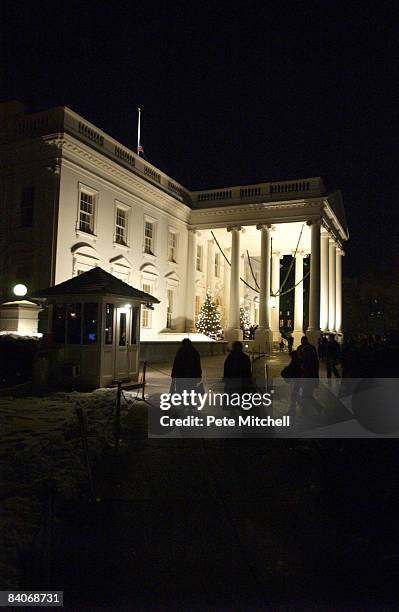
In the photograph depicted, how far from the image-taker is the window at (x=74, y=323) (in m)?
12.7

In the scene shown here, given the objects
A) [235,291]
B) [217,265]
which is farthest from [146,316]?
[217,265]

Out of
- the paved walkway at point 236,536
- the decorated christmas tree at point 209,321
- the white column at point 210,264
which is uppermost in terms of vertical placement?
the white column at point 210,264

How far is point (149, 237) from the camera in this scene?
91.8 feet

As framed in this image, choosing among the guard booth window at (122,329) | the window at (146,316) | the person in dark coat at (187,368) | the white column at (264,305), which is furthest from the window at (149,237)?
the person in dark coat at (187,368)

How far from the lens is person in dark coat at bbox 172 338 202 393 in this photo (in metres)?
8.73

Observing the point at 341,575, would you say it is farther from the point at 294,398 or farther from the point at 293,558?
the point at 294,398

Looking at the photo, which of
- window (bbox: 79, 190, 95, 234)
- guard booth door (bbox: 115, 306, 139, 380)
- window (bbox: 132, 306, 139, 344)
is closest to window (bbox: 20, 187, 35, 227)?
window (bbox: 79, 190, 95, 234)

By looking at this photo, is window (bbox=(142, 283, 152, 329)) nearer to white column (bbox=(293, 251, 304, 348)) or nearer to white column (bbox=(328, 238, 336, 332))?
white column (bbox=(293, 251, 304, 348))

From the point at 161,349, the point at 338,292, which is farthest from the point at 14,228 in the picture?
the point at 338,292

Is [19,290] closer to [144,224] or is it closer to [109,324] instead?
[109,324]

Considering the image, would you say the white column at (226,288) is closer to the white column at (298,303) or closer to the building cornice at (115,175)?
the white column at (298,303)

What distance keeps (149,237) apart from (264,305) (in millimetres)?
8622

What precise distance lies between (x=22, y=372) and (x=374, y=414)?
10674 millimetres

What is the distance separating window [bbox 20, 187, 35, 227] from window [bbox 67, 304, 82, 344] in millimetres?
10047
